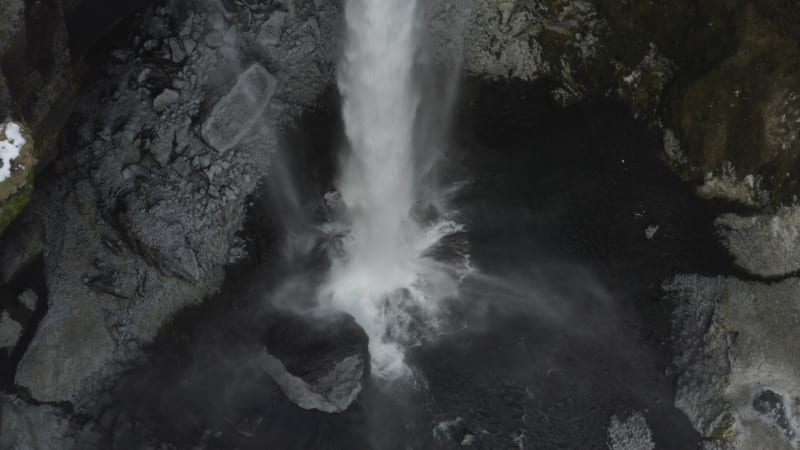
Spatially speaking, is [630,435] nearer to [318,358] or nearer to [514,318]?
[514,318]

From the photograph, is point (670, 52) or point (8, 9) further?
point (670, 52)

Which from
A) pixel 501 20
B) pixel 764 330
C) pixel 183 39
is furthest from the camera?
pixel 501 20

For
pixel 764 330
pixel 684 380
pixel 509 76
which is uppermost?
pixel 509 76

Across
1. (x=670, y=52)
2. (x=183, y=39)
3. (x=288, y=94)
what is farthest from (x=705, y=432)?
(x=183, y=39)

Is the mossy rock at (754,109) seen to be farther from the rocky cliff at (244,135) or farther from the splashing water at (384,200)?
the splashing water at (384,200)

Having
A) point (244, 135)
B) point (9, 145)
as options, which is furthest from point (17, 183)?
point (244, 135)

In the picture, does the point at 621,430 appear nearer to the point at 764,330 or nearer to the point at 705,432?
the point at 705,432
